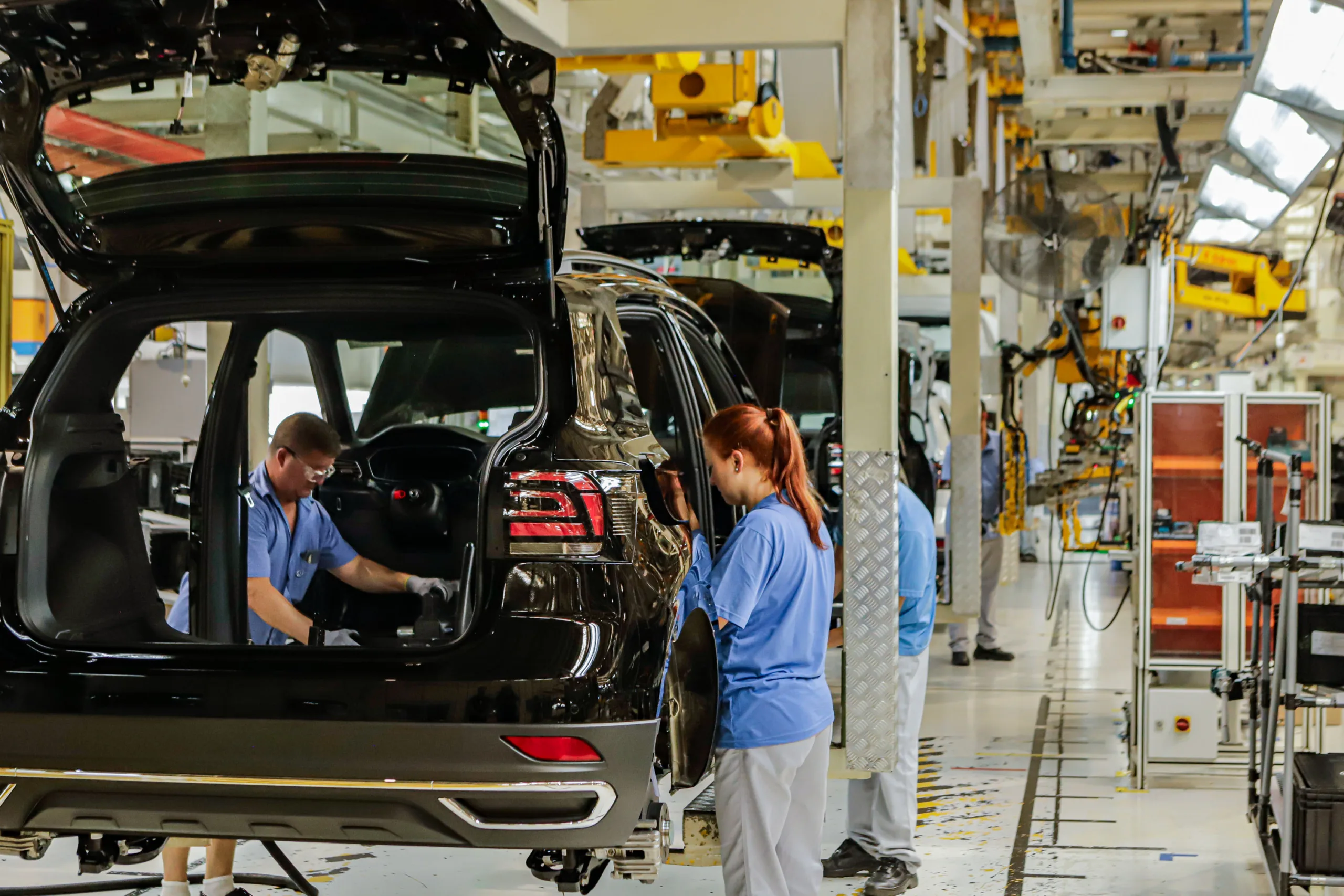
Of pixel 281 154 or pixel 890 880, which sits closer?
pixel 281 154

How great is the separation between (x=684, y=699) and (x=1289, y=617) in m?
1.87

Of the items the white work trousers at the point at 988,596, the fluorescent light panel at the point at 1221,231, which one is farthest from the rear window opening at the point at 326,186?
the white work trousers at the point at 988,596

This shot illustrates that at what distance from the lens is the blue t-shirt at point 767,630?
3326mm

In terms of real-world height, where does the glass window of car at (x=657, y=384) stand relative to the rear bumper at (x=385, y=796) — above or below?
above

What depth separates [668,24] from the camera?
464cm

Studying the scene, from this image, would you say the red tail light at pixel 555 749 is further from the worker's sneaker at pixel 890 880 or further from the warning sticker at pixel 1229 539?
the warning sticker at pixel 1229 539

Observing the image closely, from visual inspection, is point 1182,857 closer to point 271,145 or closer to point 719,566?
point 719,566

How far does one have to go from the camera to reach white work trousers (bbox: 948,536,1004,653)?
396 inches

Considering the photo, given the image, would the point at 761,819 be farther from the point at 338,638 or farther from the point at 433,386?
the point at 433,386

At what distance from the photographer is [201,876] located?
471cm

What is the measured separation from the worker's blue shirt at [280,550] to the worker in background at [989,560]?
21.1 feet

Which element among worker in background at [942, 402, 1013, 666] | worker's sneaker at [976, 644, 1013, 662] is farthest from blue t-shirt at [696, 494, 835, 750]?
worker's sneaker at [976, 644, 1013, 662]

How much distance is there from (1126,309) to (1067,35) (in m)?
3.09

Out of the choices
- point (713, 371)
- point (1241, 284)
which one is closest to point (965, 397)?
point (713, 371)
